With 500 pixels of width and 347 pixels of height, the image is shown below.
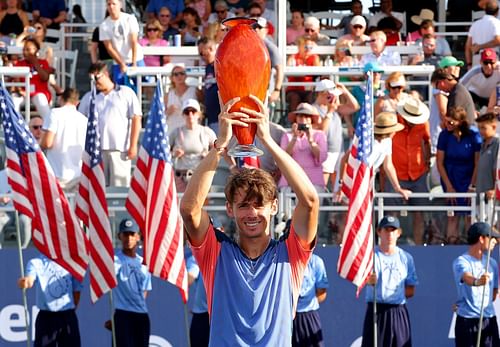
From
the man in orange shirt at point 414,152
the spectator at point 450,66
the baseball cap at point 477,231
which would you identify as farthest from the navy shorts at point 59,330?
the spectator at point 450,66

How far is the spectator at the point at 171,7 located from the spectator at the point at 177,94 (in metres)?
2.85

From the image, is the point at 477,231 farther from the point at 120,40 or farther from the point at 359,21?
the point at 120,40

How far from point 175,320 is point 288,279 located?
7906mm

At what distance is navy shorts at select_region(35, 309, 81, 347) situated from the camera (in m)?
13.7

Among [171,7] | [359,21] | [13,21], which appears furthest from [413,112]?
[13,21]

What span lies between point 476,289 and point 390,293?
793mm

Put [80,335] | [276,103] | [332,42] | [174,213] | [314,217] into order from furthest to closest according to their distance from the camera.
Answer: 1. [332,42]
2. [276,103]
3. [80,335]
4. [174,213]
5. [314,217]

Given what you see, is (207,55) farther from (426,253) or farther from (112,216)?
(426,253)

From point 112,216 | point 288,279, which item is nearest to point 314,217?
point 288,279

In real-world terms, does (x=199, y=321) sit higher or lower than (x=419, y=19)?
lower

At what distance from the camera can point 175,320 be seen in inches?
583

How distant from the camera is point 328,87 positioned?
1480cm

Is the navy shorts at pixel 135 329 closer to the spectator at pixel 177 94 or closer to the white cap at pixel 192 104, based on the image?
the white cap at pixel 192 104

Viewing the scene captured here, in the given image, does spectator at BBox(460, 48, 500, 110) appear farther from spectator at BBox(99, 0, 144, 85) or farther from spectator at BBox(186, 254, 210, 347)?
spectator at BBox(186, 254, 210, 347)
